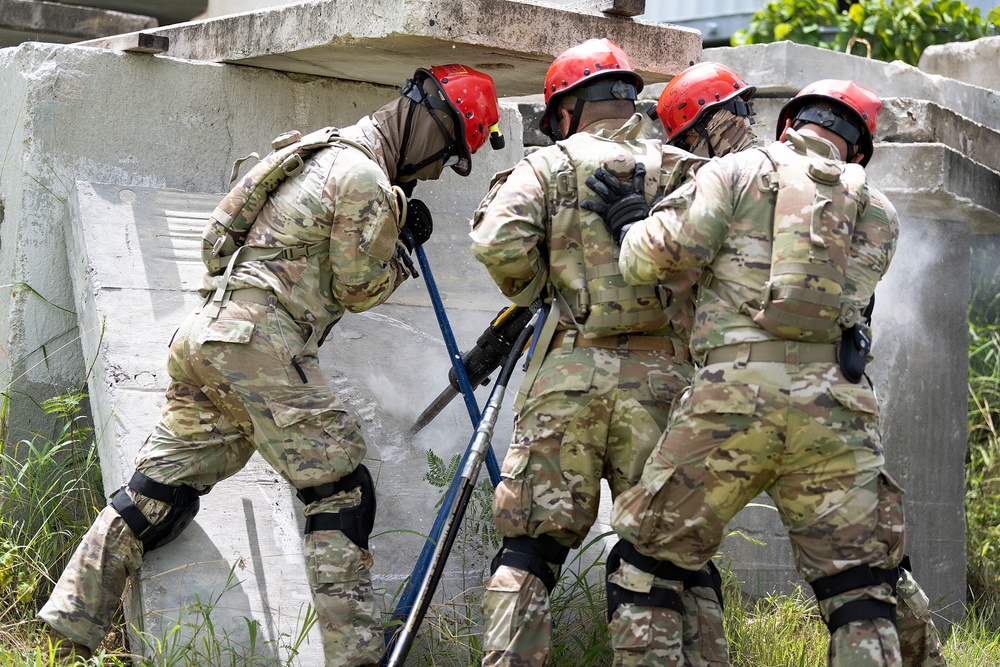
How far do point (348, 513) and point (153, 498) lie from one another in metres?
0.65

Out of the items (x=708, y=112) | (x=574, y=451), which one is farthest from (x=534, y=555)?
(x=708, y=112)

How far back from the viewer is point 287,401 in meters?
3.47

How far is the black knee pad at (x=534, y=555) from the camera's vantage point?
3332mm

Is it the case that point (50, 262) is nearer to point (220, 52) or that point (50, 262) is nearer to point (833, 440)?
point (220, 52)

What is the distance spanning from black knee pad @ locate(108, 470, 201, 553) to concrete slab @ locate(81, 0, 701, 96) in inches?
71.1

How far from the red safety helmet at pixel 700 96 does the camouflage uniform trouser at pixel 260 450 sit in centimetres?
164

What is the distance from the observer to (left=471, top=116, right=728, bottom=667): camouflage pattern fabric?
10.9ft

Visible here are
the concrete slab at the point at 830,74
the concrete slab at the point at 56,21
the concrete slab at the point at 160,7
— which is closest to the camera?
the concrete slab at the point at 830,74

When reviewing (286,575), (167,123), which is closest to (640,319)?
(286,575)

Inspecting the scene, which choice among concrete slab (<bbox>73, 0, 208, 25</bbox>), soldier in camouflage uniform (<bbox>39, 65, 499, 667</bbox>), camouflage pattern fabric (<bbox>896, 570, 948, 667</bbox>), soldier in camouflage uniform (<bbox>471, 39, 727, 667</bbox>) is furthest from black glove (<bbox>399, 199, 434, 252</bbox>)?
concrete slab (<bbox>73, 0, 208, 25</bbox>)

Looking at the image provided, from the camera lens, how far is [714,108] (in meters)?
4.16

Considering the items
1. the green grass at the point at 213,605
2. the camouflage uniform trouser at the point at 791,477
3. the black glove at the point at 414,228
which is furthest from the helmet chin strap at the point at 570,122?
the green grass at the point at 213,605

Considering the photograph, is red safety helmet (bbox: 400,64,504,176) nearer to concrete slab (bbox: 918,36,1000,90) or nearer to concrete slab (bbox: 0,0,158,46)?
concrete slab (bbox: 918,36,1000,90)

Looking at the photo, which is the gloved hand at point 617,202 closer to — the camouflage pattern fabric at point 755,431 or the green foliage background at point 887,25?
the camouflage pattern fabric at point 755,431
